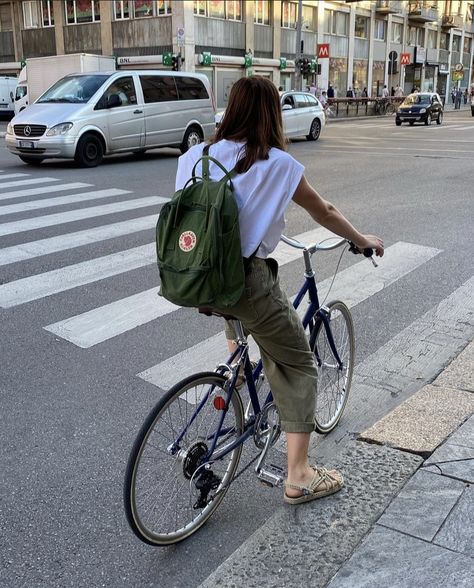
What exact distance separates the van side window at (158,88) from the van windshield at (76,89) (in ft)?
3.22

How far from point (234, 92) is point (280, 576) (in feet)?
6.16

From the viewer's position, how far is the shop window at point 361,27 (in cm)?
4922

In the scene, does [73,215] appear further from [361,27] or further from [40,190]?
[361,27]

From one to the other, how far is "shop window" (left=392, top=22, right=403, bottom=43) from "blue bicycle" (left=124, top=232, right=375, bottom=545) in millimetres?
56518

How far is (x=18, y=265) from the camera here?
21.8ft

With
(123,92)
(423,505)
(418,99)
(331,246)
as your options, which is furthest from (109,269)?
(418,99)

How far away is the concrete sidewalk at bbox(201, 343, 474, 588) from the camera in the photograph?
2434mm

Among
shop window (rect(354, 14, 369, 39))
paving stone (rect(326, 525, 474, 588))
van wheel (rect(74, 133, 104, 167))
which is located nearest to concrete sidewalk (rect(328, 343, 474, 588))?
paving stone (rect(326, 525, 474, 588))

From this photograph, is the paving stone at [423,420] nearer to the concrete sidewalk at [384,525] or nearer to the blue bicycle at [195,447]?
the concrete sidewalk at [384,525]

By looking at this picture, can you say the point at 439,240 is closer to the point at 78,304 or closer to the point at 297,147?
the point at 78,304

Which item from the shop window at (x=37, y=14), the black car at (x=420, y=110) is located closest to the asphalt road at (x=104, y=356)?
the black car at (x=420, y=110)

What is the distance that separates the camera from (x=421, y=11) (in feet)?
181

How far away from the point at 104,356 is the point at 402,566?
2.69m

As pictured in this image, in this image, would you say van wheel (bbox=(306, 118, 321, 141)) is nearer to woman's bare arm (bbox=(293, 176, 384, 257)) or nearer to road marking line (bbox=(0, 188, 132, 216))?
road marking line (bbox=(0, 188, 132, 216))
